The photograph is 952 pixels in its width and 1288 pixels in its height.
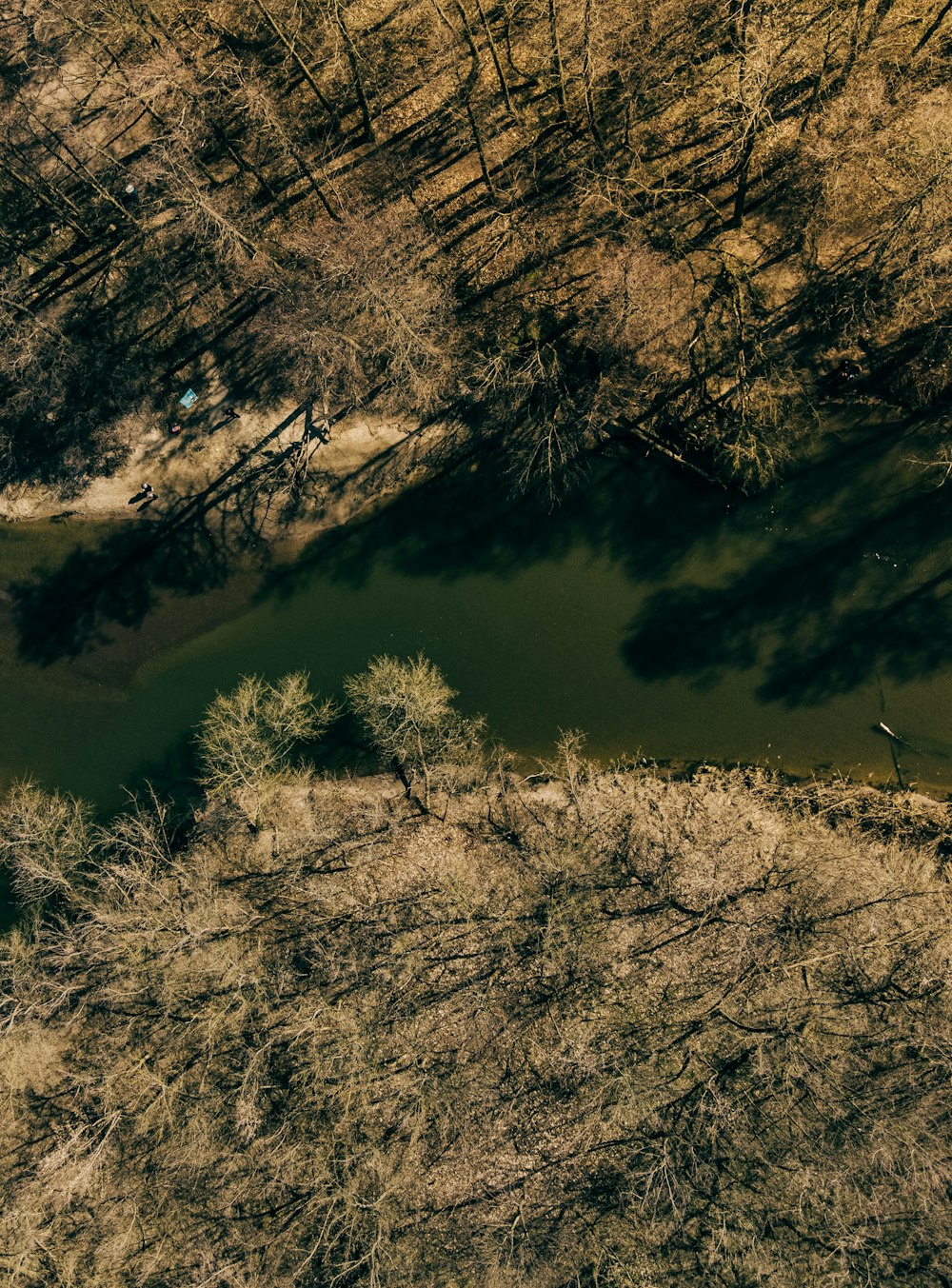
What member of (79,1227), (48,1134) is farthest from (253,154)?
(79,1227)

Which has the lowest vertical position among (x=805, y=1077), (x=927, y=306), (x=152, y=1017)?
(x=805, y=1077)

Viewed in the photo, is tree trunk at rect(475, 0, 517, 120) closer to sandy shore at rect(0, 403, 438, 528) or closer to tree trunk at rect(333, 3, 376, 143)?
tree trunk at rect(333, 3, 376, 143)

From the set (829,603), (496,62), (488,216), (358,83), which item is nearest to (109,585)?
(488,216)

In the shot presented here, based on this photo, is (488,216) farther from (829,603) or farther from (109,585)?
(109,585)

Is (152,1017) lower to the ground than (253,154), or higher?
lower

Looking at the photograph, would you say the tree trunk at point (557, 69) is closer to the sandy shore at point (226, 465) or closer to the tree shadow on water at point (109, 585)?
the sandy shore at point (226, 465)

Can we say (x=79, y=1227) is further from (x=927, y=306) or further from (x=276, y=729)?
(x=927, y=306)
